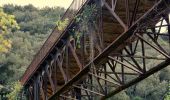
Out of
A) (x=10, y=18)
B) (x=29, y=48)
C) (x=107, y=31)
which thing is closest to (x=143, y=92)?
(x=29, y=48)

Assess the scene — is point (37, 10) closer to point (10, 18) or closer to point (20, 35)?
point (20, 35)

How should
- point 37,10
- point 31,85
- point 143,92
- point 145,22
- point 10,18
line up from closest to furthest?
point 10,18 < point 145,22 < point 31,85 < point 143,92 < point 37,10

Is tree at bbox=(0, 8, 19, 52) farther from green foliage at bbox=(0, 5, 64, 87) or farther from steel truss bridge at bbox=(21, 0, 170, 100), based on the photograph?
green foliage at bbox=(0, 5, 64, 87)

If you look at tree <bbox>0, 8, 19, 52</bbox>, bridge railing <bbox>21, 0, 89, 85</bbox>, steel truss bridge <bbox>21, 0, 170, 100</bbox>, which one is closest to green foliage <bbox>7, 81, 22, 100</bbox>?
bridge railing <bbox>21, 0, 89, 85</bbox>

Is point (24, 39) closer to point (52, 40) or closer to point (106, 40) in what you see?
point (52, 40)

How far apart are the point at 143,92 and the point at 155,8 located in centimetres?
3515

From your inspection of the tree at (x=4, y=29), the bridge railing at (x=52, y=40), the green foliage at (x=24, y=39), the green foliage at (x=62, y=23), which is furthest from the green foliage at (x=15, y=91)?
the green foliage at (x=24, y=39)

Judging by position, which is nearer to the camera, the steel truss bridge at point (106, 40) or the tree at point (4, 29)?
the tree at point (4, 29)

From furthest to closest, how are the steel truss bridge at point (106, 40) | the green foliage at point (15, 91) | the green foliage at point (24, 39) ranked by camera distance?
1. the green foliage at point (24, 39)
2. the green foliage at point (15, 91)
3. the steel truss bridge at point (106, 40)

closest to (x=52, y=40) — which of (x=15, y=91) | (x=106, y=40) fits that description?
(x=106, y=40)

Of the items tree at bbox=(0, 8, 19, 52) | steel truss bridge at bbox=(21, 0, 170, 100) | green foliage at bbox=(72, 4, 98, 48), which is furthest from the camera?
green foliage at bbox=(72, 4, 98, 48)

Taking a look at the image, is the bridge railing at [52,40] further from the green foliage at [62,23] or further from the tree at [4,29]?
the tree at [4,29]

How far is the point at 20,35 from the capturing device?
58.7 meters

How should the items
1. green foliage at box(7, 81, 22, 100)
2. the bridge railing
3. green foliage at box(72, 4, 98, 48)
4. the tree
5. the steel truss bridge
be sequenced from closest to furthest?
the tree
the steel truss bridge
green foliage at box(72, 4, 98, 48)
the bridge railing
green foliage at box(7, 81, 22, 100)
